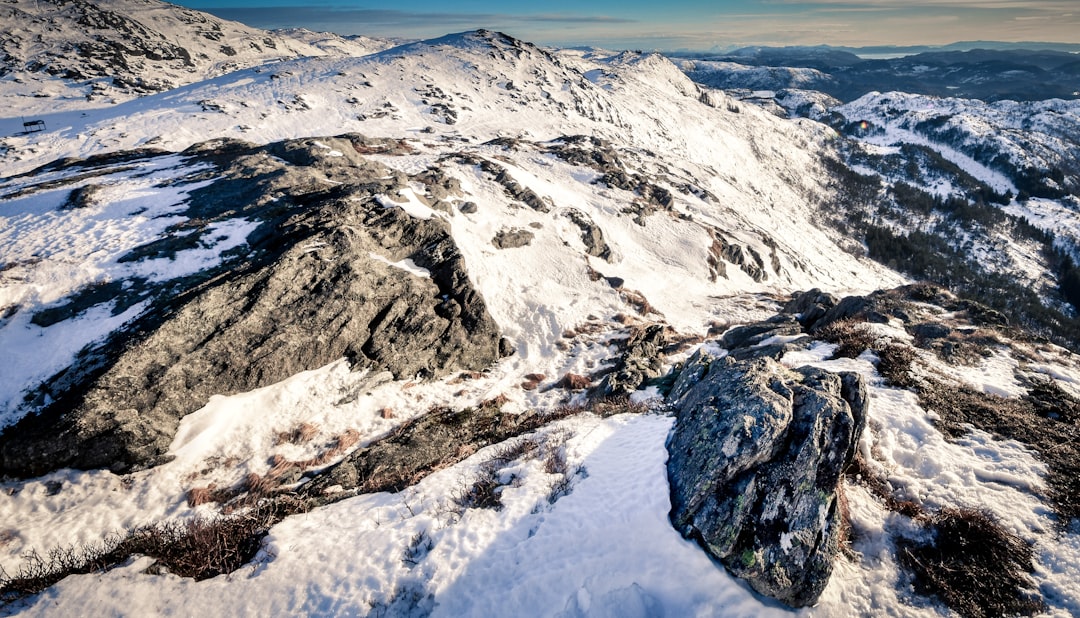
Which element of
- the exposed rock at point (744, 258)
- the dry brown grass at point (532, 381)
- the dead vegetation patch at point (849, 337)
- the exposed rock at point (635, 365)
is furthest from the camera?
the exposed rock at point (744, 258)

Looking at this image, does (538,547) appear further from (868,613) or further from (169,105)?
(169,105)

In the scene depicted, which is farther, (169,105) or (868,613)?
(169,105)

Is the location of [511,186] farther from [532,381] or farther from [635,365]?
[635,365]

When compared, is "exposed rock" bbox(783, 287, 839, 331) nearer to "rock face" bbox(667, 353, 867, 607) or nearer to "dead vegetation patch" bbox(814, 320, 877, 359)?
"dead vegetation patch" bbox(814, 320, 877, 359)

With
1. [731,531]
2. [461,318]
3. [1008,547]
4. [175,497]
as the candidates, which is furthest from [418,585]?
[461,318]

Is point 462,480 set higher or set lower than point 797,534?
lower

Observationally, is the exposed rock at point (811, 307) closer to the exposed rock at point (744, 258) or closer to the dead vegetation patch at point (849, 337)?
the dead vegetation patch at point (849, 337)

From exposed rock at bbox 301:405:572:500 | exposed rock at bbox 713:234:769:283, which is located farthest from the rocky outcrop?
exposed rock at bbox 713:234:769:283

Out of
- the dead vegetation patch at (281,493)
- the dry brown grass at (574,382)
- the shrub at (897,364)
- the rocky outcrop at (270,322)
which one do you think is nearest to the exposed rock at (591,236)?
the rocky outcrop at (270,322)
